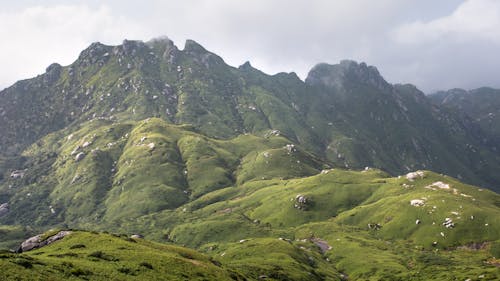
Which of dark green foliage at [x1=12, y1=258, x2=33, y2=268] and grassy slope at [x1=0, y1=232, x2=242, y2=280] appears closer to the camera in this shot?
grassy slope at [x1=0, y1=232, x2=242, y2=280]

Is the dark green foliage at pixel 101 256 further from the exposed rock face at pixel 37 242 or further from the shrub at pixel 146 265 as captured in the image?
the exposed rock face at pixel 37 242

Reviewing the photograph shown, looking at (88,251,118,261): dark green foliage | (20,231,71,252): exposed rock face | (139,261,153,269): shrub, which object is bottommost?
(139,261,153,269): shrub

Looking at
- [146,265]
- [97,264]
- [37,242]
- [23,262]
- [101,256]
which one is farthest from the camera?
[37,242]

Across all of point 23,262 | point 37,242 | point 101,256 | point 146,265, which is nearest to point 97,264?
point 101,256

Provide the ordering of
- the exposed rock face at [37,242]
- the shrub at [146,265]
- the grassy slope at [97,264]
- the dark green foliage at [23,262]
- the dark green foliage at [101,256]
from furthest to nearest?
the exposed rock face at [37,242] < the dark green foliage at [101,256] < the shrub at [146,265] < the dark green foliage at [23,262] < the grassy slope at [97,264]

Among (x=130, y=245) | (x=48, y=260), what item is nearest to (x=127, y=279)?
(x=48, y=260)

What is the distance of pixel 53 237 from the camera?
395 ft

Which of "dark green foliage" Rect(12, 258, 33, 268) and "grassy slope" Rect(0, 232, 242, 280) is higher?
"dark green foliage" Rect(12, 258, 33, 268)

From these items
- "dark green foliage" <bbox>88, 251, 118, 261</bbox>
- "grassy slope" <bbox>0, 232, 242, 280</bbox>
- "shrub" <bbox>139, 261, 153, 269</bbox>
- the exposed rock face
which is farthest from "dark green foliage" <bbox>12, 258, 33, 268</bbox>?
the exposed rock face

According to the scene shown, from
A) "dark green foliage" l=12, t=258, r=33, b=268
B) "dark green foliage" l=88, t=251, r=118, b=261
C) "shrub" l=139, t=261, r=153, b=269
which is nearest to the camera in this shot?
"dark green foliage" l=12, t=258, r=33, b=268

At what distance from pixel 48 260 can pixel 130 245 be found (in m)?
33.4

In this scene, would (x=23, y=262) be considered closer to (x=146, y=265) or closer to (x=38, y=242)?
(x=146, y=265)

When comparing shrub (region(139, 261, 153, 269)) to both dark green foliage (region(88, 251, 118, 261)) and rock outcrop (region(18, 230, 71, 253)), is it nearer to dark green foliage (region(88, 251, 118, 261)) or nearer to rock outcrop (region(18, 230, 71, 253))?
dark green foliage (region(88, 251, 118, 261))

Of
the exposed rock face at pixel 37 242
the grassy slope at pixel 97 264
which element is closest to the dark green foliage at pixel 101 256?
the grassy slope at pixel 97 264
